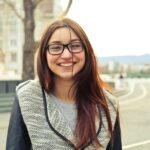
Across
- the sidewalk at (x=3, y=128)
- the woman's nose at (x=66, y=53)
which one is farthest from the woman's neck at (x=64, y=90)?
the sidewalk at (x=3, y=128)

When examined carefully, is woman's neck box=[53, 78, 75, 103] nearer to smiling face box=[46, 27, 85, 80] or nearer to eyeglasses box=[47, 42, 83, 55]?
smiling face box=[46, 27, 85, 80]

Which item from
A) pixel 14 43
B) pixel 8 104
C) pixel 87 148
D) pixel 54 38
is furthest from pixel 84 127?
pixel 14 43

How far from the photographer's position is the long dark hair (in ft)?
7.89

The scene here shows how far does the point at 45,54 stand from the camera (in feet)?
8.03

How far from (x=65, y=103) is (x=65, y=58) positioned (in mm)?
211

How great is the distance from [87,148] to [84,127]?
105mm

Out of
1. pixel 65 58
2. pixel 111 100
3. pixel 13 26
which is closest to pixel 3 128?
pixel 111 100

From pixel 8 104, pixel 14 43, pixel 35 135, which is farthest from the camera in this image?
pixel 14 43

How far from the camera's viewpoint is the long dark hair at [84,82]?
241 centimetres

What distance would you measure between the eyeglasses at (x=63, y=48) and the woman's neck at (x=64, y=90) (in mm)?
146

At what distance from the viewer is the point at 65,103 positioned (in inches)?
95.4

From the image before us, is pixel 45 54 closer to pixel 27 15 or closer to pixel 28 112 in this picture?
pixel 28 112

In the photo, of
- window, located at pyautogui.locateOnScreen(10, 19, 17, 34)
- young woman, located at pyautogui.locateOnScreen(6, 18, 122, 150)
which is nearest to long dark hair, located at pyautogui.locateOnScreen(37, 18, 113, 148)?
young woman, located at pyautogui.locateOnScreen(6, 18, 122, 150)

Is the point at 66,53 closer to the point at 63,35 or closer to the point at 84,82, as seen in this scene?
the point at 63,35
